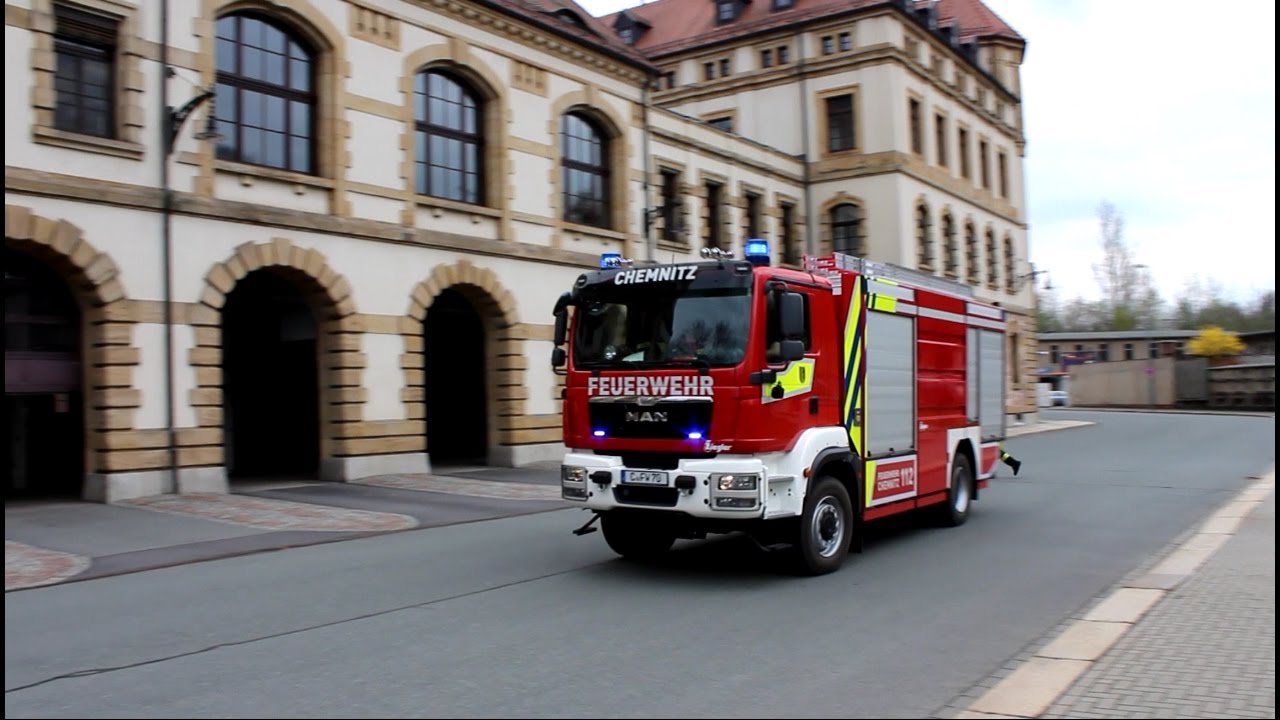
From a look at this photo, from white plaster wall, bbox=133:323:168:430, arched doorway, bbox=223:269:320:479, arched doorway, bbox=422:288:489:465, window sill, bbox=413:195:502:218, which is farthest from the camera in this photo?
arched doorway, bbox=422:288:489:465

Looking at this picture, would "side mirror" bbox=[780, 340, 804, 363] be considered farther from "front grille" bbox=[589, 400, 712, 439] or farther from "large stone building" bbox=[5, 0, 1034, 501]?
"large stone building" bbox=[5, 0, 1034, 501]

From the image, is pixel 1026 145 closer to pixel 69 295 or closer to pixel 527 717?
pixel 69 295

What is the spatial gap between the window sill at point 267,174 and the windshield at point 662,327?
10.0 meters

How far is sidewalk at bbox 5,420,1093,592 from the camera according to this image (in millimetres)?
10930

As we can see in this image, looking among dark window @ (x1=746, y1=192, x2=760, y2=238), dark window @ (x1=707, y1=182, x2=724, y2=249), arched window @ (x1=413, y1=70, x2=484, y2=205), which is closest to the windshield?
arched window @ (x1=413, y1=70, x2=484, y2=205)

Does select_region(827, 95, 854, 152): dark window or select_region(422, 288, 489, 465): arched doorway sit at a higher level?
select_region(827, 95, 854, 152): dark window

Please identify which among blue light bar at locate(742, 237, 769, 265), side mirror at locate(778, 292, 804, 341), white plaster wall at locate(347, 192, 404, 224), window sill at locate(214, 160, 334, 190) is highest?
window sill at locate(214, 160, 334, 190)

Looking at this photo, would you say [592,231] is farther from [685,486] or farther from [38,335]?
[685,486]

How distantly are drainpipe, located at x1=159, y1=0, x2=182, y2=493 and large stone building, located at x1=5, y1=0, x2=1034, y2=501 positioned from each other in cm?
4

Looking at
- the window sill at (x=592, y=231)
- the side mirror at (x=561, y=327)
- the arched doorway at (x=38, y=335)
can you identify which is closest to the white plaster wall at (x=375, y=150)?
the window sill at (x=592, y=231)

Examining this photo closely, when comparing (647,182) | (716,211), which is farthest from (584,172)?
(716,211)

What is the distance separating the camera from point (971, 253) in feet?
146

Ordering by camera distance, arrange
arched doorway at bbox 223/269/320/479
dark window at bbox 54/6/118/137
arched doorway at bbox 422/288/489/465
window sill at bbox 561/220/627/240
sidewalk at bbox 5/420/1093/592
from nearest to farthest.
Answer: sidewalk at bbox 5/420/1093/592
dark window at bbox 54/6/118/137
arched doorway at bbox 223/269/320/479
window sill at bbox 561/220/627/240
arched doorway at bbox 422/288/489/465

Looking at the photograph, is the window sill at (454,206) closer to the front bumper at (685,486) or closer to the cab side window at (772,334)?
the front bumper at (685,486)
